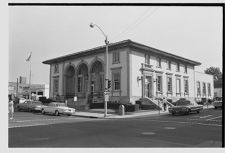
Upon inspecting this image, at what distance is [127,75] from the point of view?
3400 centimetres

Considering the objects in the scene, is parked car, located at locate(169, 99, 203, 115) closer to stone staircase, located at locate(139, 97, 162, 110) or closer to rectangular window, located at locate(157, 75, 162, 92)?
stone staircase, located at locate(139, 97, 162, 110)

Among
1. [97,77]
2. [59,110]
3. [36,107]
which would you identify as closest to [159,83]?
[97,77]

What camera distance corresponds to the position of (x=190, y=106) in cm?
2627

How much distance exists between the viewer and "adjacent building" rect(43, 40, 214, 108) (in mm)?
34656

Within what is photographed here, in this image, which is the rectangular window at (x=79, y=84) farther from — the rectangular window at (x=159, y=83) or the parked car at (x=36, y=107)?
the rectangular window at (x=159, y=83)

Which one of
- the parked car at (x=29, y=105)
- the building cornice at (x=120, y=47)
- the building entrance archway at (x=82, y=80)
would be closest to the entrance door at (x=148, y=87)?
the building cornice at (x=120, y=47)

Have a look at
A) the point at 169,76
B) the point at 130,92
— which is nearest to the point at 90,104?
the point at 130,92

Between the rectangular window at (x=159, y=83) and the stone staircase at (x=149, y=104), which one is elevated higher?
the rectangular window at (x=159, y=83)

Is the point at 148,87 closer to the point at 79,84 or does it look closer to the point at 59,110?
the point at 79,84

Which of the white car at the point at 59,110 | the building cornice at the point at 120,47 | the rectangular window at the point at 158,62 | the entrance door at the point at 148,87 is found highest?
the building cornice at the point at 120,47

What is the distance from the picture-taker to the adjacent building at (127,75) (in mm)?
34656

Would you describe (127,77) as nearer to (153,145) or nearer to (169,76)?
(169,76)

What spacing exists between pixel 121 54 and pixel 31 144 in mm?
26314

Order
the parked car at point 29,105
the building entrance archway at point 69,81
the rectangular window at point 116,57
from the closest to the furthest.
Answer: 1. the parked car at point 29,105
2. the rectangular window at point 116,57
3. the building entrance archway at point 69,81
